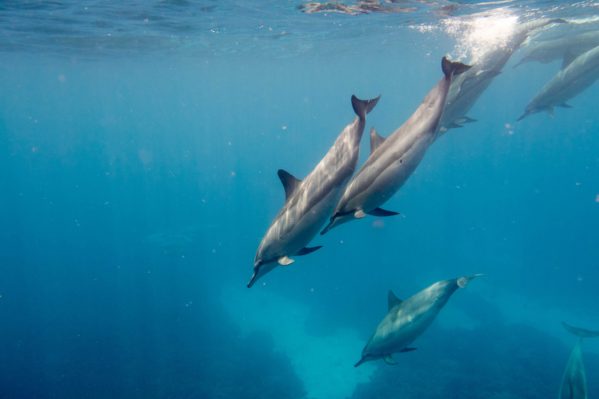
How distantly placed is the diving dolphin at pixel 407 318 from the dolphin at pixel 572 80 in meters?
4.97

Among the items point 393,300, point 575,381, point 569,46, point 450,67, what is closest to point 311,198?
point 450,67

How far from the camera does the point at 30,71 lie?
41.7 m

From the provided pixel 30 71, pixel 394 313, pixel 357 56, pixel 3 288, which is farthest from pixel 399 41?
pixel 30 71

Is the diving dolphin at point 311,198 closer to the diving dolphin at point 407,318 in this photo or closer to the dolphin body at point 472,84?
the dolphin body at point 472,84

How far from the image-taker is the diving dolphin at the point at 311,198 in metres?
3.45

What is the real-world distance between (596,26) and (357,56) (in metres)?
22.0

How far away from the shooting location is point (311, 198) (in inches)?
148

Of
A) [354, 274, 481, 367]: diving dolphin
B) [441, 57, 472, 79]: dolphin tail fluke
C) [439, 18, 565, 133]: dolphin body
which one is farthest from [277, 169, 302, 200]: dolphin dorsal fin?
[354, 274, 481, 367]: diving dolphin

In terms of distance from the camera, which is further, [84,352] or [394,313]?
[84,352]

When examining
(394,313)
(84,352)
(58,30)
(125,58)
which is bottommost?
(84,352)

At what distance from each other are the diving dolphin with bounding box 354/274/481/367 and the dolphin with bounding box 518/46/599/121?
4969 mm

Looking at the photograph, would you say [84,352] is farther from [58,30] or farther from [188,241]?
[58,30]

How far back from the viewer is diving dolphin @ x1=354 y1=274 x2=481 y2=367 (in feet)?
19.8

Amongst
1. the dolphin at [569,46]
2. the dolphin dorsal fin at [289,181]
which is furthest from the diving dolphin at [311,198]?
the dolphin at [569,46]
